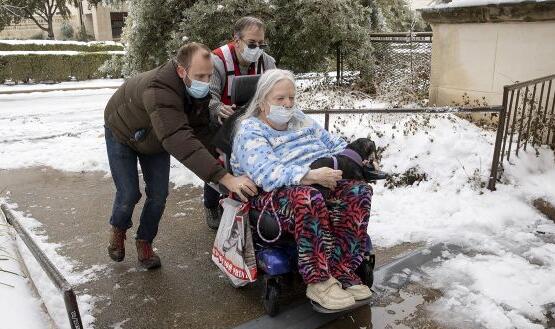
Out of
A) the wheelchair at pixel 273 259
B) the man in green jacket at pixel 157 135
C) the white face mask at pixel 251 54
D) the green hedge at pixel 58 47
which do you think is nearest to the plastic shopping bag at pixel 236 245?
the wheelchair at pixel 273 259

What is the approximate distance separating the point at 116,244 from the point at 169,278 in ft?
1.53

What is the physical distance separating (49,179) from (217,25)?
143 inches

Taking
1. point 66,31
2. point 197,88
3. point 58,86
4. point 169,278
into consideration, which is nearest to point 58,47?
point 58,86

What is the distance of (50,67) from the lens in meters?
20.1

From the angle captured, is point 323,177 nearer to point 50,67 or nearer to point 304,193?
point 304,193

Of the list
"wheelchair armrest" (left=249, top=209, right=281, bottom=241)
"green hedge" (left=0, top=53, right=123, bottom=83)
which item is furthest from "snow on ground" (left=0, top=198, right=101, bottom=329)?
"green hedge" (left=0, top=53, right=123, bottom=83)

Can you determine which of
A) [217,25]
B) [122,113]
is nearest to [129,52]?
[217,25]

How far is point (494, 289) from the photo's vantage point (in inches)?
120

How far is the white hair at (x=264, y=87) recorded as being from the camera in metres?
2.98

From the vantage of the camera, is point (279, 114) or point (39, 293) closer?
point (39, 293)

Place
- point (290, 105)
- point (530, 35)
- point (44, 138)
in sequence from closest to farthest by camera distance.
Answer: point (290, 105)
point (530, 35)
point (44, 138)

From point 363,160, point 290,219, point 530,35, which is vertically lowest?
point 290,219

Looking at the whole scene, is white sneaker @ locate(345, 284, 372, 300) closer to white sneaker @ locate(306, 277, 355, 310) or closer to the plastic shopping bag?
white sneaker @ locate(306, 277, 355, 310)

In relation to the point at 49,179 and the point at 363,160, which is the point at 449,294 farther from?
the point at 49,179
